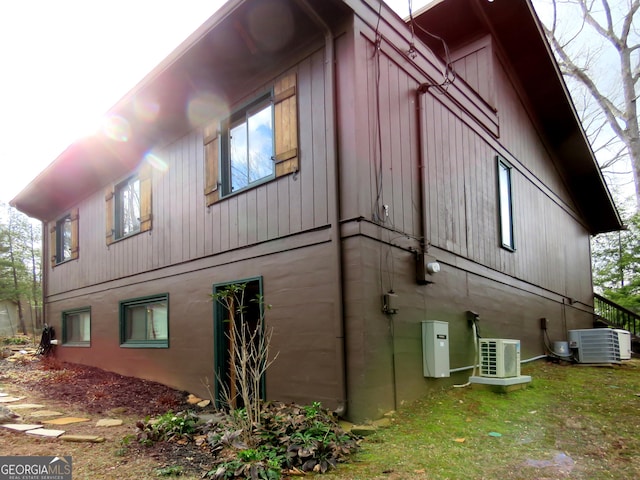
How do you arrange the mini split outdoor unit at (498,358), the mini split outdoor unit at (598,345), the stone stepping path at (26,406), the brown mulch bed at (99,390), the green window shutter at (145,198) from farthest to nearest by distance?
the mini split outdoor unit at (598,345), the green window shutter at (145,198), the brown mulch bed at (99,390), the stone stepping path at (26,406), the mini split outdoor unit at (498,358)

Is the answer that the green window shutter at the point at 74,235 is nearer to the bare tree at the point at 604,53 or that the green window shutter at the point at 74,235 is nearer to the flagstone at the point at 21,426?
the flagstone at the point at 21,426

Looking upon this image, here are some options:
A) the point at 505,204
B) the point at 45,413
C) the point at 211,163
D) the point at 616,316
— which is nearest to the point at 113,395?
the point at 45,413

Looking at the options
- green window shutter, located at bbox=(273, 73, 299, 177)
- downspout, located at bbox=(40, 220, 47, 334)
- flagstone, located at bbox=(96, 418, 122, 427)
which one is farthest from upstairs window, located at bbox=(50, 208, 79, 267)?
green window shutter, located at bbox=(273, 73, 299, 177)

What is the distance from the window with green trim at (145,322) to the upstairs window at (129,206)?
132 centimetres

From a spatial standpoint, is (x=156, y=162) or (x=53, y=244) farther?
(x=53, y=244)

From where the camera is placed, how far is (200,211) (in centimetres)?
702

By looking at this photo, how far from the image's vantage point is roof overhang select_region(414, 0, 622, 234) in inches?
308

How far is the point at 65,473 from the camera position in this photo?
3480 mm

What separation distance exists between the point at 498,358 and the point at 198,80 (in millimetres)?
5418

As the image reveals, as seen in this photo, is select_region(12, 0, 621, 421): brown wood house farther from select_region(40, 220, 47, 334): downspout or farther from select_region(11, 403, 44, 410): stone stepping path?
select_region(40, 220, 47, 334): downspout

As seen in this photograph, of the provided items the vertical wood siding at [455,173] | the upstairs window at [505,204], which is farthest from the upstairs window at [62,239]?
the upstairs window at [505,204]

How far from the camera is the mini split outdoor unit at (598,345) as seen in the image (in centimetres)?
888

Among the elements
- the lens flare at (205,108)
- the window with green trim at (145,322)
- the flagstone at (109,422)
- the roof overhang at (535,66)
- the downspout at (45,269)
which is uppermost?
the roof overhang at (535,66)

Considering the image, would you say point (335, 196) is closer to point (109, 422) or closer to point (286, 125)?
point (286, 125)
